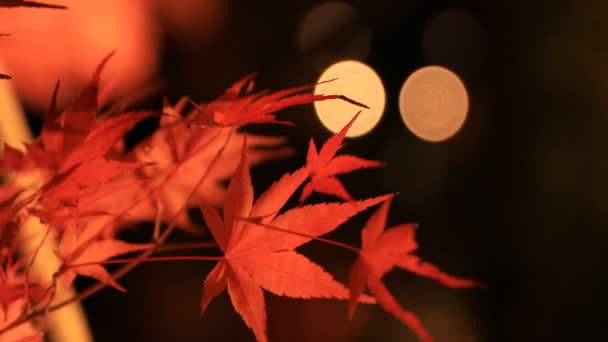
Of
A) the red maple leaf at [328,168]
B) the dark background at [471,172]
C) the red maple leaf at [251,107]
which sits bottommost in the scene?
the dark background at [471,172]

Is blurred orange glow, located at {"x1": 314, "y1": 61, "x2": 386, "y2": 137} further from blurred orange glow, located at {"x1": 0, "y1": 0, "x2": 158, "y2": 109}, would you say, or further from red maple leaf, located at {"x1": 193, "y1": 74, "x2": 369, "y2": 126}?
red maple leaf, located at {"x1": 193, "y1": 74, "x2": 369, "y2": 126}

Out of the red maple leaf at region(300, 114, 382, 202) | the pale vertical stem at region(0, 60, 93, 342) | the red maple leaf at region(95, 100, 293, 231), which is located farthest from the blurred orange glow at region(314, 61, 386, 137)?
the red maple leaf at region(300, 114, 382, 202)

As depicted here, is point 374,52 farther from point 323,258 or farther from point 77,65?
point 77,65

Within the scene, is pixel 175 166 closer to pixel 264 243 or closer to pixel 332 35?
pixel 264 243

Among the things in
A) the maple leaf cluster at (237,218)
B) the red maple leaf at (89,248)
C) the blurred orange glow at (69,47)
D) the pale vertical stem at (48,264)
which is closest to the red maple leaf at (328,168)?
the maple leaf cluster at (237,218)

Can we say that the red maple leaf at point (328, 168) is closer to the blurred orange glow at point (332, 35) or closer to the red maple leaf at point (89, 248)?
the red maple leaf at point (89, 248)

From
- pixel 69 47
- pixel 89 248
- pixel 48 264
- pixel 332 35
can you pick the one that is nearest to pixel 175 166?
pixel 89 248
